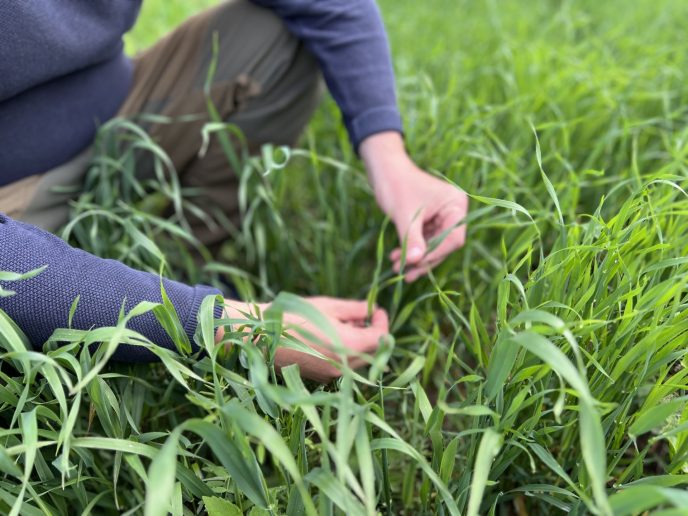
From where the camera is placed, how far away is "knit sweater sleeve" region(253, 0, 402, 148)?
1.06 m

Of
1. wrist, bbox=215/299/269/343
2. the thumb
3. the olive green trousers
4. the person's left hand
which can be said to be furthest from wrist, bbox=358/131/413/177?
wrist, bbox=215/299/269/343

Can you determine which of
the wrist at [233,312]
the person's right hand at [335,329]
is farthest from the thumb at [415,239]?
the wrist at [233,312]

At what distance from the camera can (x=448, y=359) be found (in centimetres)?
78

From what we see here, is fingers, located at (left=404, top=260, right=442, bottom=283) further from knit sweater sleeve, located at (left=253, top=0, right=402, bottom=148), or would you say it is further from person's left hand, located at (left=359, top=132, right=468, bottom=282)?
knit sweater sleeve, located at (left=253, top=0, right=402, bottom=148)

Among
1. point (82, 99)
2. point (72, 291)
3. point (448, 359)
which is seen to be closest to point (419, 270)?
point (448, 359)

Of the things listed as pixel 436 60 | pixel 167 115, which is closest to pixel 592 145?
pixel 436 60

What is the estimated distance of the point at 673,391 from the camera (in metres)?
0.70

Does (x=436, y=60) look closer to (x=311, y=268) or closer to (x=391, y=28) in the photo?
(x=391, y=28)

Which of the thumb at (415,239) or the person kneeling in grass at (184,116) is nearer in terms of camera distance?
the person kneeling in grass at (184,116)

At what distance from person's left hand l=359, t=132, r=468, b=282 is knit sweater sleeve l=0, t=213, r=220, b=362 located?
0.36 m

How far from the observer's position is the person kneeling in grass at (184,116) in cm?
71

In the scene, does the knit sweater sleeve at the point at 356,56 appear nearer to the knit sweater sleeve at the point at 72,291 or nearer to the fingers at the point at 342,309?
the fingers at the point at 342,309

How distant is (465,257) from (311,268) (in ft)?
1.06

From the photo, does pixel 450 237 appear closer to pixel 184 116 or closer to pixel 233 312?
pixel 233 312
